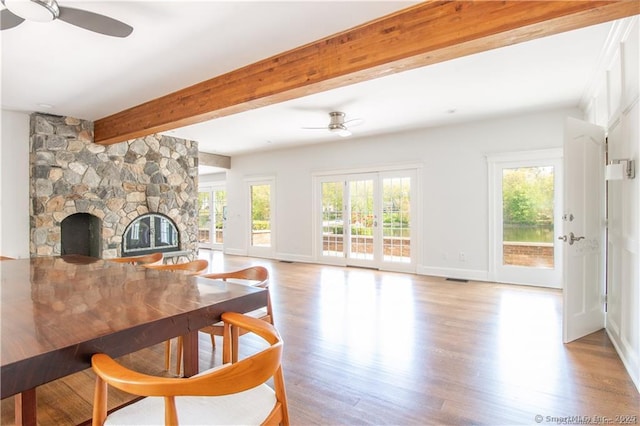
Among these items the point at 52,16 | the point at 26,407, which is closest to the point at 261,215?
the point at 52,16

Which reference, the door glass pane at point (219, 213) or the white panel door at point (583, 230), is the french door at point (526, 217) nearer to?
the white panel door at point (583, 230)

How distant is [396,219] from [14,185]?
5850mm

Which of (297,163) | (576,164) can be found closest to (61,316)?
(576,164)

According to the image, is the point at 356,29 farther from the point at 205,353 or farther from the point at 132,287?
the point at 205,353

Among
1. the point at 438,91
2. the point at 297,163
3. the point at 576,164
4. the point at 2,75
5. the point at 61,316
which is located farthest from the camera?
the point at 297,163

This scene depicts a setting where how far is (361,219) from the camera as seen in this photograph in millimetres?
6621

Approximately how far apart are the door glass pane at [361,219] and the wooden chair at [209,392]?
17.5ft

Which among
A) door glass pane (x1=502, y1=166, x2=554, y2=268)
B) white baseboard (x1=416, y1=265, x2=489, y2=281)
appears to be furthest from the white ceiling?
white baseboard (x1=416, y1=265, x2=489, y2=281)

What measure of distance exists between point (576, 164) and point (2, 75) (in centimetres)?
552

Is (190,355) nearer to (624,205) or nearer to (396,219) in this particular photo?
(624,205)

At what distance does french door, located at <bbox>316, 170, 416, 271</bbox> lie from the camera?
6.06m

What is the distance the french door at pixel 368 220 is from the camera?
6.06 metres

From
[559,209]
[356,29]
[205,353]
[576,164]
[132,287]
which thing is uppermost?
[356,29]

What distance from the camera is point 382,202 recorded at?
20.7 ft
